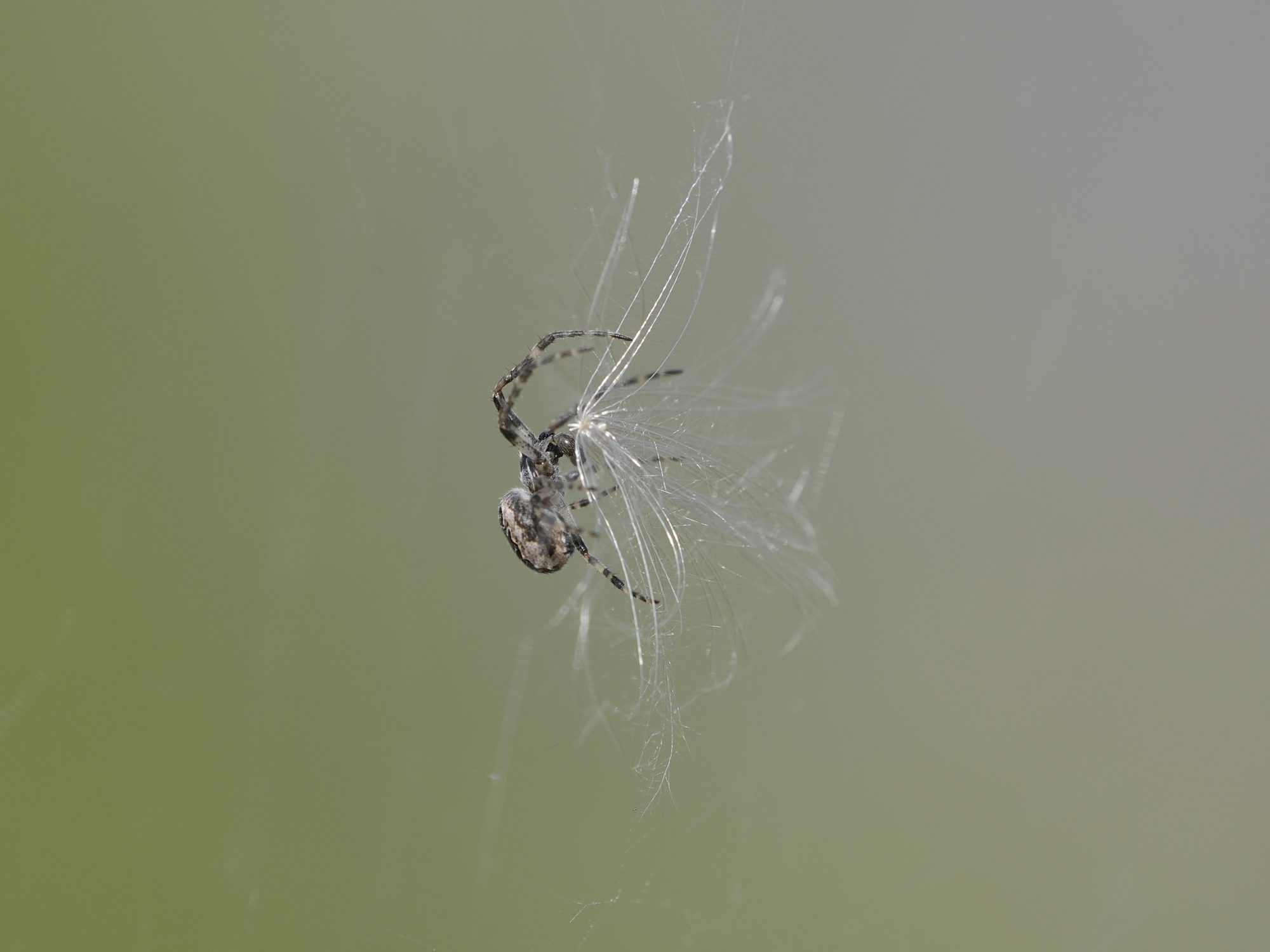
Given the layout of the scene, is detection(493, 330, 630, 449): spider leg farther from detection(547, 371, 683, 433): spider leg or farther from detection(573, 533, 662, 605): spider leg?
detection(573, 533, 662, 605): spider leg

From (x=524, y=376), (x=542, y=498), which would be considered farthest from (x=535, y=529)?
(x=524, y=376)

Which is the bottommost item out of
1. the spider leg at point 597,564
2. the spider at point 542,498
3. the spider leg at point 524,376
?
the spider leg at point 597,564

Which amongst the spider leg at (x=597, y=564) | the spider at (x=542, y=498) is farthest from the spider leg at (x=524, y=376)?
the spider leg at (x=597, y=564)

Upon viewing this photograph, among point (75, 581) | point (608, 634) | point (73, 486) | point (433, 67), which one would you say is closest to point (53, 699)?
point (75, 581)

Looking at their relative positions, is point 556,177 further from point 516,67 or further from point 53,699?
point 53,699

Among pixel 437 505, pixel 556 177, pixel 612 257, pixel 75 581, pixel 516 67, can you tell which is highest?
pixel 516 67

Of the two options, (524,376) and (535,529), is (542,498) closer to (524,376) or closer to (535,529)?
(535,529)

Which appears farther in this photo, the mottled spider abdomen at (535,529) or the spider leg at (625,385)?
the mottled spider abdomen at (535,529)

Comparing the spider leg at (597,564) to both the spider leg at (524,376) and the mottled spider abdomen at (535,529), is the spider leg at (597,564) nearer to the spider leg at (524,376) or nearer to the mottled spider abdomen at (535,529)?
the mottled spider abdomen at (535,529)
